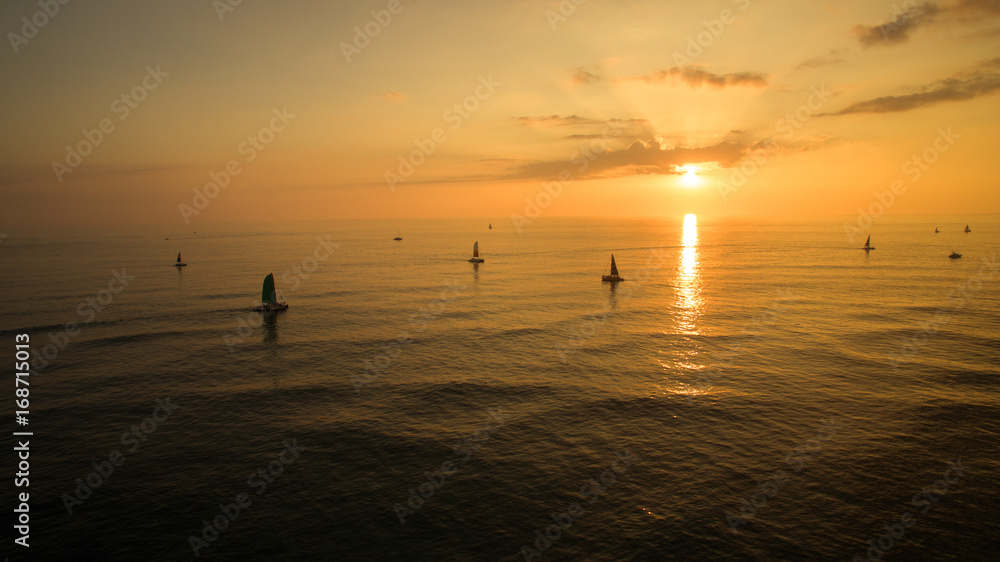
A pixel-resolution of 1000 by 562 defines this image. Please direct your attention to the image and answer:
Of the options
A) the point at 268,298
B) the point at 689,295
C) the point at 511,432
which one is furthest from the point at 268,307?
the point at 689,295

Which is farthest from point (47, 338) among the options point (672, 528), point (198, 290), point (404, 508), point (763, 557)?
point (763, 557)

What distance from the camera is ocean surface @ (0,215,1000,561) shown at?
26.2m

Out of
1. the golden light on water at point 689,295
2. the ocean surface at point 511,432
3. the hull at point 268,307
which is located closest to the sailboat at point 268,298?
the hull at point 268,307

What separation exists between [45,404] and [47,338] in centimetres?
2780

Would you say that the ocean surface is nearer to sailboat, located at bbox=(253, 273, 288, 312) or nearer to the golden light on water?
sailboat, located at bbox=(253, 273, 288, 312)

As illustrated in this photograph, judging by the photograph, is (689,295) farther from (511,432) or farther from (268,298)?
(268,298)

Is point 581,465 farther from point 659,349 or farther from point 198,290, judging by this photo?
point 198,290

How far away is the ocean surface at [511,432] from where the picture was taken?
1033 inches

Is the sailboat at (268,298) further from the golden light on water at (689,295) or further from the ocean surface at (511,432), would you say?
the golden light on water at (689,295)

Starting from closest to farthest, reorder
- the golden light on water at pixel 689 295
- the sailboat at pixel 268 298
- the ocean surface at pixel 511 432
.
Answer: the ocean surface at pixel 511 432
the golden light on water at pixel 689 295
the sailboat at pixel 268 298

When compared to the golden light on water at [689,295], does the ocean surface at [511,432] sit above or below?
below

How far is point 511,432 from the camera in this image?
126 ft

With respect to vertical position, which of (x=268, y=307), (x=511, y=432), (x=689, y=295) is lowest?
(x=511, y=432)

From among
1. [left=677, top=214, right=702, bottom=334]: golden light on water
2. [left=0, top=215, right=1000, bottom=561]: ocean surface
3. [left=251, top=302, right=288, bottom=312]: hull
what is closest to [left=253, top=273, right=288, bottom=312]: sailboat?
[left=251, top=302, right=288, bottom=312]: hull
